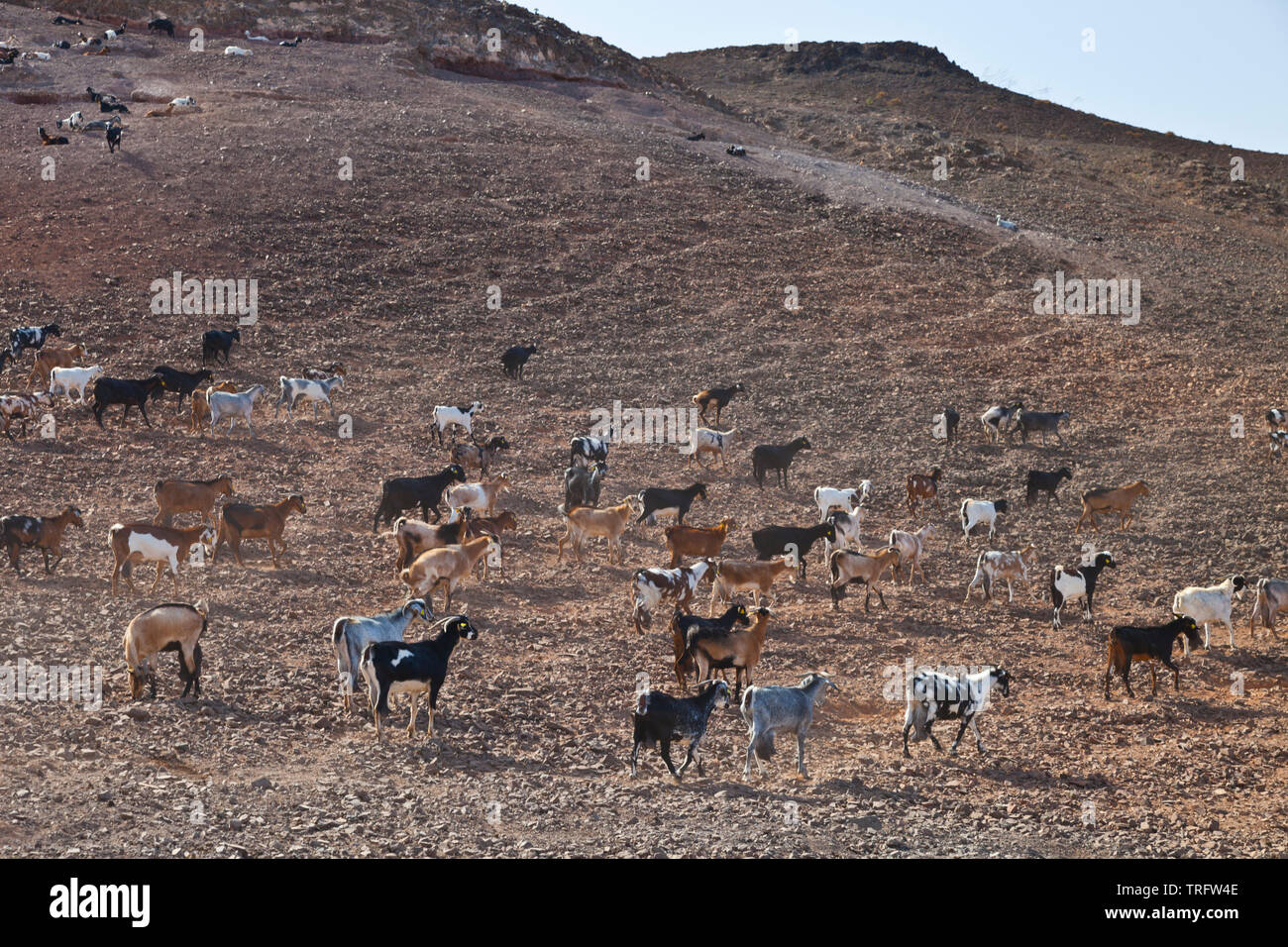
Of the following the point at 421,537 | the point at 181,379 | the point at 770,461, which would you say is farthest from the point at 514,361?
the point at 421,537

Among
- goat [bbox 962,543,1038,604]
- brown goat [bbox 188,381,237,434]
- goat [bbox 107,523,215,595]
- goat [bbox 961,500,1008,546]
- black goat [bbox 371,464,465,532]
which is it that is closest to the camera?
goat [bbox 107,523,215,595]

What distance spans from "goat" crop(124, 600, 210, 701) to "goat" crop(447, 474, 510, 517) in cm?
791

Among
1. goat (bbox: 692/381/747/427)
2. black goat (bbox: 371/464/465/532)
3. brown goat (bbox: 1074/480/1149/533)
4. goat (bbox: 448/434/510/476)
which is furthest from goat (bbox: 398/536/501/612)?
brown goat (bbox: 1074/480/1149/533)

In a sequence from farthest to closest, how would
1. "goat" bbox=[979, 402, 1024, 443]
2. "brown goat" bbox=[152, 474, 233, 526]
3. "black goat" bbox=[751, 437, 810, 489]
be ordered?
"goat" bbox=[979, 402, 1024, 443]
"black goat" bbox=[751, 437, 810, 489]
"brown goat" bbox=[152, 474, 233, 526]

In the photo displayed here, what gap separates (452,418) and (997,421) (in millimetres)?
12108

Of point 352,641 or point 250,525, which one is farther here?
point 250,525

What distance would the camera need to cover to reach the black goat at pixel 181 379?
2723 centimetres

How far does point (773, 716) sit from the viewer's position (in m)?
13.3

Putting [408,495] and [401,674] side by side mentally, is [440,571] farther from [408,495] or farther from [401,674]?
[401,674]

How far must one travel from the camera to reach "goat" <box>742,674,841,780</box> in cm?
1316

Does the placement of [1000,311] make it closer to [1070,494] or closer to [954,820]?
[1070,494]

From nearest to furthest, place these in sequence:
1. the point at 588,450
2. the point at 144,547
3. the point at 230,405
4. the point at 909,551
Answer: the point at 144,547 < the point at 909,551 < the point at 588,450 < the point at 230,405

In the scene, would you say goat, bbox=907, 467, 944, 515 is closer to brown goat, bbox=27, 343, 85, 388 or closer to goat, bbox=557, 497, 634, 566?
goat, bbox=557, 497, 634, 566

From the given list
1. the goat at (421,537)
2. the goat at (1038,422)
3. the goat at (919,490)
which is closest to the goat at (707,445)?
the goat at (919,490)
